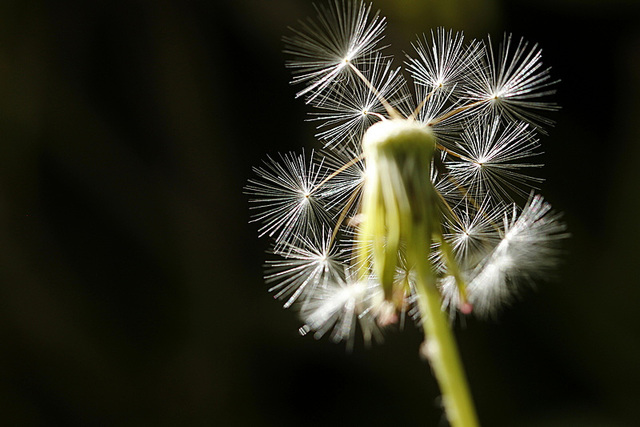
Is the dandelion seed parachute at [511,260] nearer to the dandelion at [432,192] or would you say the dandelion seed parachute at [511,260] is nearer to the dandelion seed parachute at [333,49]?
the dandelion at [432,192]

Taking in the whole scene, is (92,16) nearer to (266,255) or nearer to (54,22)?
(54,22)

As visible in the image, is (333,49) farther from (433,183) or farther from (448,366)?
(448,366)

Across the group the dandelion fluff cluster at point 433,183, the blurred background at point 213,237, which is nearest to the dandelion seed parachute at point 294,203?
the dandelion fluff cluster at point 433,183

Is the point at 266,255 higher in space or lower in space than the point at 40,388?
higher

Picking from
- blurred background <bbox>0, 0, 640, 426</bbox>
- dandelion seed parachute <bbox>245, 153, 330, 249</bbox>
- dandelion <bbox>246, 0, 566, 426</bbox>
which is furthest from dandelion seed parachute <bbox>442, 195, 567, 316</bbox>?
blurred background <bbox>0, 0, 640, 426</bbox>

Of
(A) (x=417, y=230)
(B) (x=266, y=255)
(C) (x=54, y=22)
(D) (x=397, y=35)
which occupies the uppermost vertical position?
(C) (x=54, y=22)

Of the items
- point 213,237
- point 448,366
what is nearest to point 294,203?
point 448,366

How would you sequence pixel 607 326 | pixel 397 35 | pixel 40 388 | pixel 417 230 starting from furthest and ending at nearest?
pixel 607 326 → pixel 40 388 → pixel 397 35 → pixel 417 230

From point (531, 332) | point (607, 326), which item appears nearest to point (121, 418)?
point (531, 332)
